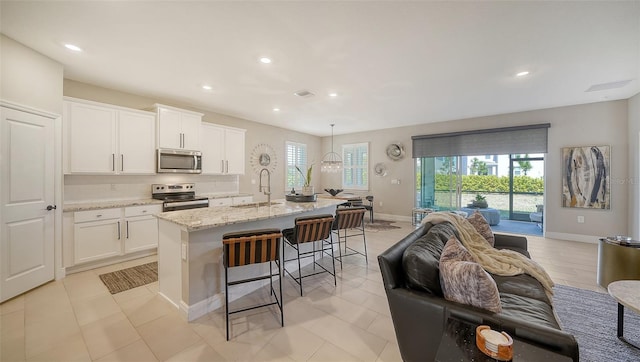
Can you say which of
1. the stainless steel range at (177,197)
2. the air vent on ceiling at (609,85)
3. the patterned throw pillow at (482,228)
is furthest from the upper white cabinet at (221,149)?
the air vent on ceiling at (609,85)

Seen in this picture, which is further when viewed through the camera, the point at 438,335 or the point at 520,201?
the point at 520,201

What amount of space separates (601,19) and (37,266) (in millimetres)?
6401

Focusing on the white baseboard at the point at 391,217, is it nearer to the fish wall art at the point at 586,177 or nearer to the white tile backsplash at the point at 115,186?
the fish wall art at the point at 586,177

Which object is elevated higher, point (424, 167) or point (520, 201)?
point (424, 167)

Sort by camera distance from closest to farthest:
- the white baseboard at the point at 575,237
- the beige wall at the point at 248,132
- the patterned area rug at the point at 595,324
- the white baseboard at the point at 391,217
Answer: the patterned area rug at the point at 595,324
the beige wall at the point at 248,132
the white baseboard at the point at 575,237
the white baseboard at the point at 391,217

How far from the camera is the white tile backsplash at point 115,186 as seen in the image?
11.6 feet

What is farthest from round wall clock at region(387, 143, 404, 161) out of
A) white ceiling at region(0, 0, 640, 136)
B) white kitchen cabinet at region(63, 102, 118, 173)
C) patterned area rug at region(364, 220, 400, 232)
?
white kitchen cabinet at region(63, 102, 118, 173)

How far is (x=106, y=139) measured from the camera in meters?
3.58

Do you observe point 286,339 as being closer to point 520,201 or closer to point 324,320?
point 324,320

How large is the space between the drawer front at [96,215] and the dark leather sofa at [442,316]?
3.87 m

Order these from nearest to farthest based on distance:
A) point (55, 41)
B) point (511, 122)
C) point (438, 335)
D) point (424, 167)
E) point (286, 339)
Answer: point (438, 335) → point (286, 339) → point (55, 41) → point (511, 122) → point (424, 167)

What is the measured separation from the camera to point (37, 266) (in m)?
2.80

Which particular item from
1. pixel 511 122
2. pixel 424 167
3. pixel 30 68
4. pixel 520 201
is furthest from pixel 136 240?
pixel 520 201

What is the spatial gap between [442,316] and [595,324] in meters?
1.97
